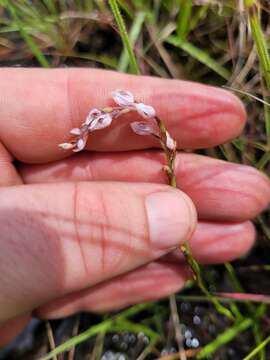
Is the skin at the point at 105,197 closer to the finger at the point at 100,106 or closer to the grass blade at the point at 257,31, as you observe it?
the finger at the point at 100,106

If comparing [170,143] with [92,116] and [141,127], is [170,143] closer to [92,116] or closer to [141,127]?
[141,127]

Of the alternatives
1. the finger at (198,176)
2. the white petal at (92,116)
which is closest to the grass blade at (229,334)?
the finger at (198,176)

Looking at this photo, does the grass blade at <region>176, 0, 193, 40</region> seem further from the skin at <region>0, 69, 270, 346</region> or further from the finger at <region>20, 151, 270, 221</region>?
the finger at <region>20, 151, 270, 221</region>

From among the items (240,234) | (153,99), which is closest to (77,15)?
(153,99)

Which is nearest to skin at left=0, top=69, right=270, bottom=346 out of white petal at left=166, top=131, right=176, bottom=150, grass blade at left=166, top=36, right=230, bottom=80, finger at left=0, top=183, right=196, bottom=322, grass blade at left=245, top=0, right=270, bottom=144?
finger at left=0, top=183, right=196, bottom=322

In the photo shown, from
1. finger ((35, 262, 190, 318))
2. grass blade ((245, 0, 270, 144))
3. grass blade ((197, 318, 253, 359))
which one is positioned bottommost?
finger ((35, 262, 190, 318))

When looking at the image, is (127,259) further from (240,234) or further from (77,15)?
(77,15)

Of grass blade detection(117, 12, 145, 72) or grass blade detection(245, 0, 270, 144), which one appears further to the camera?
grass blade detection(117, 12, 145, 72)

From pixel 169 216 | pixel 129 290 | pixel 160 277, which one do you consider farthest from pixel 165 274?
pixel 169 216
